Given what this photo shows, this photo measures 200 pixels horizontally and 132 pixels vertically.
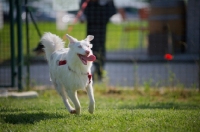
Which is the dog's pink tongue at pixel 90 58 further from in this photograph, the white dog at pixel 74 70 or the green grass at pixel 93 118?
the green grass at pixel 93 118

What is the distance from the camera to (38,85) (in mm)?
9672

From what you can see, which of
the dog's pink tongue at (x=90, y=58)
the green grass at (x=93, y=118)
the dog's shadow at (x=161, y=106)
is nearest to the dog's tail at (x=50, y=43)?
the green grass at (x=93, y=118)

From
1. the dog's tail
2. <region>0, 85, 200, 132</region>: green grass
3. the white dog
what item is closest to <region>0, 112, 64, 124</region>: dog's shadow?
<region>0, 85, 200, 132</region>: green grass

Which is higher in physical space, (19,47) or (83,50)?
(83,50)

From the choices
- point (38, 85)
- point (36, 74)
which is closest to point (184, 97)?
point (38, 85)

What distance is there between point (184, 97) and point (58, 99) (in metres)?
2.48

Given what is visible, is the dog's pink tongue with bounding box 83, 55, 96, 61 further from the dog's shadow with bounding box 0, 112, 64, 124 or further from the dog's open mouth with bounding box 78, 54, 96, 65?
the dog's shadow with bounding box 0, 112, 64, 124

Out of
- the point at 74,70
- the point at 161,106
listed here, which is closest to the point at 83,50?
the point at 74,70

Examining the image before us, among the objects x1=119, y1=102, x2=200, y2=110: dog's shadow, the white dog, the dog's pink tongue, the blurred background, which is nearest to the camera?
the dog's pink tongue

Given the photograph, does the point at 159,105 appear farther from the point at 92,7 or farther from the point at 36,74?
the point at 36,74

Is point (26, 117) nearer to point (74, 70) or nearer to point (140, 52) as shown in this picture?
point (74, 70)

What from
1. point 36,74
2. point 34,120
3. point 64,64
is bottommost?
point 36,74

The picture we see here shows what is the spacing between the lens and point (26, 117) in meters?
5.76

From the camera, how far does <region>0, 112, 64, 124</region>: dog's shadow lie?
18.3 feet
